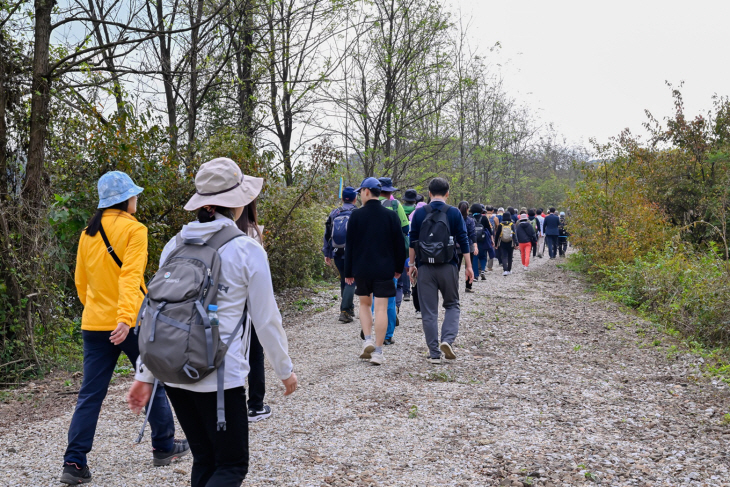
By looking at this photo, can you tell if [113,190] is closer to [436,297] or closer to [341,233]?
[436,297]

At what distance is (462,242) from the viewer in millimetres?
7070

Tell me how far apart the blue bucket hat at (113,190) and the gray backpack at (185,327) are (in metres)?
1.69

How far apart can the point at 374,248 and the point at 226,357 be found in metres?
4.31

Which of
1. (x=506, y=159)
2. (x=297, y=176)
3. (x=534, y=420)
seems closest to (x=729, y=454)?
(x=534, y=420)

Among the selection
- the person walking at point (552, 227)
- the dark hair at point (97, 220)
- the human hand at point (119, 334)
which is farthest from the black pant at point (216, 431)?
the person walking at point (552, 227)

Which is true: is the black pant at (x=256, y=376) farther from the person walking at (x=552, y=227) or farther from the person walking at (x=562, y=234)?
the person walking at (x=562, y=234)

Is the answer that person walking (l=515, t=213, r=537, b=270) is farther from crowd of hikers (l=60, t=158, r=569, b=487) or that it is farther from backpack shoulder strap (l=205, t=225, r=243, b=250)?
backpack shoulder strap (l=205, t=225, r=243, b=250)

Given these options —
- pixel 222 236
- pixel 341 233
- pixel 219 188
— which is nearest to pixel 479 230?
pixel 341 233

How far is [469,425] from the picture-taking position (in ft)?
16.5

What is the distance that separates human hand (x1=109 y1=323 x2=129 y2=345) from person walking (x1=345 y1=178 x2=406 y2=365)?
3.17 m

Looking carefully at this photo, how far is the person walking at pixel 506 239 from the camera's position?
670 inches

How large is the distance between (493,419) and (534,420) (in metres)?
0.35

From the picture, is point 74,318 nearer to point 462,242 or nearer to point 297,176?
point 462,242

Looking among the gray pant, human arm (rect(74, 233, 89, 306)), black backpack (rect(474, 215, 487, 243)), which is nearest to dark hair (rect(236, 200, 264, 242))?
human arm (rect(74, 233, 89, 306))
